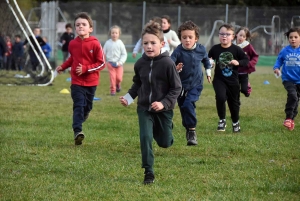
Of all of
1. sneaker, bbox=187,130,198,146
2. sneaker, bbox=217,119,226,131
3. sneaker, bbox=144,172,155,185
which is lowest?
sneaker, bbox=217,119,226,131

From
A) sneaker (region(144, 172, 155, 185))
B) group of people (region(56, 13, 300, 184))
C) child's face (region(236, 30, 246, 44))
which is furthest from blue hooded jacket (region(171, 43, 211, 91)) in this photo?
child's face (region(236, 30, 246, 44))

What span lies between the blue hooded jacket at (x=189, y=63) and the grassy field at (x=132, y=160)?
895mm

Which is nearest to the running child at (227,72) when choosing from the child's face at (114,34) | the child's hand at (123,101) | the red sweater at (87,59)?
the red sweater at (87,59)

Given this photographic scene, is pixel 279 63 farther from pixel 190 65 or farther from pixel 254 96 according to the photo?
pixel 254 96

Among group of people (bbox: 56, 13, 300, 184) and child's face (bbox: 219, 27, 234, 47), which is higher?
child's face (bbox: 219, 27, 234, 47)

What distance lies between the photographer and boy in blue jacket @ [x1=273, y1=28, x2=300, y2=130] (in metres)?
11.3

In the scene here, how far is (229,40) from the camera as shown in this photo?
37.1 feet

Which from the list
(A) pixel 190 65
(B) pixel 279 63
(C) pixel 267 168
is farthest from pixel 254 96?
(C) pixel 267 168

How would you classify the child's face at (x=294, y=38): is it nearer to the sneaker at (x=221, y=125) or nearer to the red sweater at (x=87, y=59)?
the sneaker at (x=221, y=125)

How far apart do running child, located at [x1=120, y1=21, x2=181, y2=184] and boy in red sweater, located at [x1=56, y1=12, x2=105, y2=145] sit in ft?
7.86

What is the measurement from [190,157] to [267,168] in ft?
3.66

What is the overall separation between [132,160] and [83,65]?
6.39 ft

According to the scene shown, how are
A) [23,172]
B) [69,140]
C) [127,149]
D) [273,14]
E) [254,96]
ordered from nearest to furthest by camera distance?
[23,172]
[127,149]
[69,140]
[254,96]
[273,14]

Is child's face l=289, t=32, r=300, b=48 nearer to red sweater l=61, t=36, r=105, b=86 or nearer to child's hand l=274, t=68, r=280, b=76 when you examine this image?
child's hand l=274, t=68, r=280, b=76
